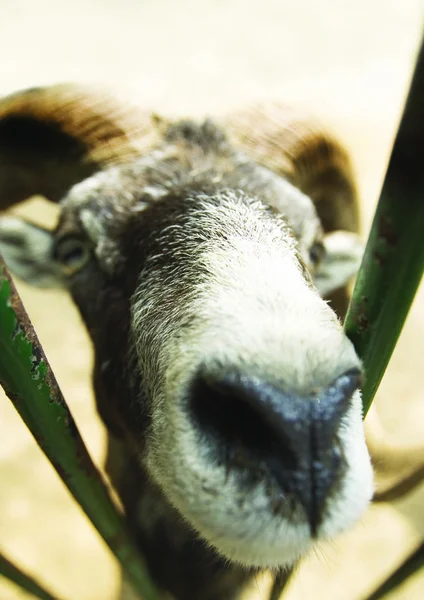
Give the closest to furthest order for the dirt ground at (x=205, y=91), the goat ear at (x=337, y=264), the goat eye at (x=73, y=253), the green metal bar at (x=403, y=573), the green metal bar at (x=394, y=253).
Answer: the green metal bar at (x=394, y=253)
the green metal bar at (x=403, y=573)
the goat eye at (x=73, y=253)
the goat ear at (x=337, y=264)
the dirt ground at (x=205, y=91)

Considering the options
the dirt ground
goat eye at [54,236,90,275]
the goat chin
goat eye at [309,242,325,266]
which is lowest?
the dirt ground

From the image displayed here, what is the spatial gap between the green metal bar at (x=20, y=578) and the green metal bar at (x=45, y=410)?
1.38ft

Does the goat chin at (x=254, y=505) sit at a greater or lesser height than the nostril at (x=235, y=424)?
lesser

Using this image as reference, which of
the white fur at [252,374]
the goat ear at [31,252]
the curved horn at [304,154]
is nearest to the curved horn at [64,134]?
the goat ear at [31,252]

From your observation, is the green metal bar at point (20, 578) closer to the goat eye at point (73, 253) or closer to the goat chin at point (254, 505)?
the goat chin at point (254, 505)

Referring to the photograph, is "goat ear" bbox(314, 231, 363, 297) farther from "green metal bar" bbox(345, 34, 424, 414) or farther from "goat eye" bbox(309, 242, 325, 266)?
"green metal bar" bbox(345, 34, 424, 414)

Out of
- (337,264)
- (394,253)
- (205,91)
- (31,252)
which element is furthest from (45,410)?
(205,91)

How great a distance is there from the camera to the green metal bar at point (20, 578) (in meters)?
2.11

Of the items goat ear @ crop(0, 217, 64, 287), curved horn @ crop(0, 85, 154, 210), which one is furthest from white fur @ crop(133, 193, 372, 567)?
curved horn @ crop(0, 85, 154, 210)

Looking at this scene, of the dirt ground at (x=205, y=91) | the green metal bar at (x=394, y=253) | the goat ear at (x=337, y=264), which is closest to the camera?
the green metal bar at (x=394, y=253)

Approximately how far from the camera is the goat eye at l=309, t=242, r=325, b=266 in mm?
2987

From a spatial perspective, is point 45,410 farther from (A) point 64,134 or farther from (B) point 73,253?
(A) point 64,134

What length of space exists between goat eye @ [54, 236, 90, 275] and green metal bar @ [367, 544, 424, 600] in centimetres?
199

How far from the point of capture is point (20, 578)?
216 centimetres
